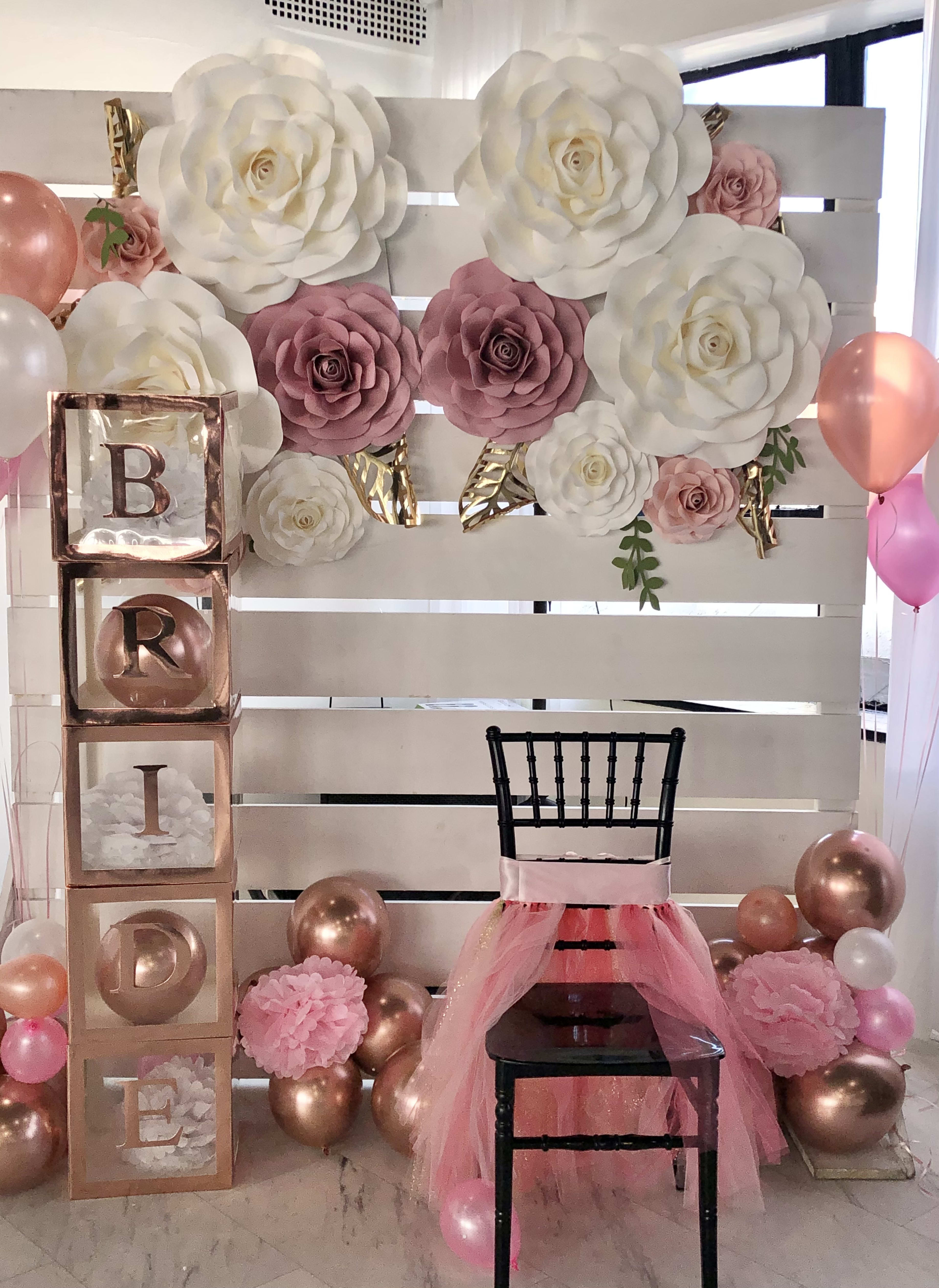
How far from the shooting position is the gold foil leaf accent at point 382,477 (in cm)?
225

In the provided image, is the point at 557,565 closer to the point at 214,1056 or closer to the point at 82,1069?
the point at 214,1056

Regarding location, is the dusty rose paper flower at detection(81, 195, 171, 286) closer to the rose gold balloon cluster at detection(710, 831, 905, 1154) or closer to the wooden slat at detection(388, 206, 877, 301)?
the wooden slat at detection(388, 206, 877, 301)

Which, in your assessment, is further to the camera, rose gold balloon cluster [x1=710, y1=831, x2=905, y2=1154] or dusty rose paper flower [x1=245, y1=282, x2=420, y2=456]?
dusty rose paper flower [x1=245, y1=282, x2=420, y2=456]

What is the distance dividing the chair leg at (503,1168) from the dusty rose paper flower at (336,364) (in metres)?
1.25

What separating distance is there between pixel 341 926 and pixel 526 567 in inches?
32.8

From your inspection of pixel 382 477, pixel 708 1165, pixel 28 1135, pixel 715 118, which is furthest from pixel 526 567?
pixel 28 1135

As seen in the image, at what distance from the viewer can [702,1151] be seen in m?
1.65

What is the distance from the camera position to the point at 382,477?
88.9 inches

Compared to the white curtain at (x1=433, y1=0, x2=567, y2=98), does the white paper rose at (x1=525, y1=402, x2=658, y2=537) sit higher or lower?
lower

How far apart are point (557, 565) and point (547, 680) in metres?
0.25

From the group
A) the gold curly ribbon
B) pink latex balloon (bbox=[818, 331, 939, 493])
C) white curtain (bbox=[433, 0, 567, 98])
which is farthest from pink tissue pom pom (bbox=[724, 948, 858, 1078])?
white curtain (bbox=[433, 0, 567, 98])

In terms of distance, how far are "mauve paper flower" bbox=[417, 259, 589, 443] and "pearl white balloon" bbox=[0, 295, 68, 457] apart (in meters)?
0.71

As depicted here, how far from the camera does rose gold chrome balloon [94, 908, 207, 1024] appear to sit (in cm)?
198

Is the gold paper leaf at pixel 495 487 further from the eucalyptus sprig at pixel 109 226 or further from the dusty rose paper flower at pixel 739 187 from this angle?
the eucalyptus sprig at pixel 109 226
